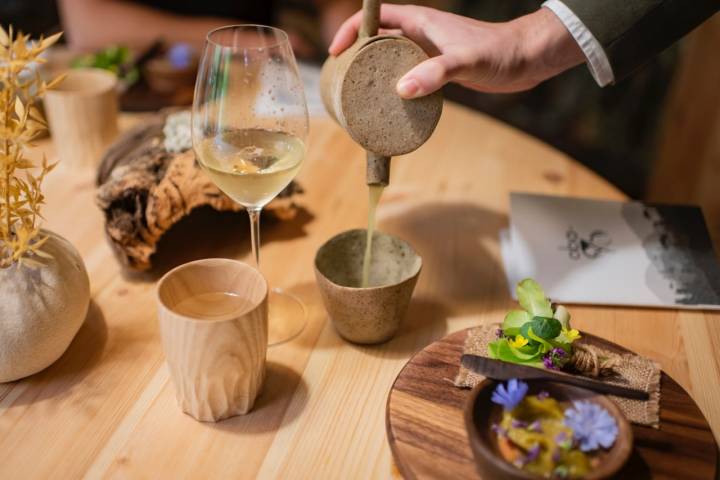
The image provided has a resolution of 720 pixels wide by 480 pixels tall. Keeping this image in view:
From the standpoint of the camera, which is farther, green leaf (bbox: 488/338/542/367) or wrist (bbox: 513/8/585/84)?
wrist (bbox: 513/8/585/84)

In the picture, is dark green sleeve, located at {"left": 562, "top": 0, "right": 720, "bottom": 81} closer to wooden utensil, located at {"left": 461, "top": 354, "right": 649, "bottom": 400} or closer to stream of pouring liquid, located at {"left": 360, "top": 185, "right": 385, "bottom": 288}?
stream of pouring liquid, located at {"left": 360, "top": 185, "right": 385, "bottom": 288}

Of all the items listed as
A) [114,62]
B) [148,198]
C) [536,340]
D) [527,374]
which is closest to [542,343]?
[536,340]

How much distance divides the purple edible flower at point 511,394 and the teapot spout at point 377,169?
371mm

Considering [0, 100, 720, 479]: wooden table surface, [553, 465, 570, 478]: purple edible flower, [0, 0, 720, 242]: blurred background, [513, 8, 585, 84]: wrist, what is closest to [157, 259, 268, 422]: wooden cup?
[0, 100, 720, 479]: wooden table surface

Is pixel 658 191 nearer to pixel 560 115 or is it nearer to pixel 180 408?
pixel 560 115

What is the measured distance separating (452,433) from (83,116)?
956 millimetres

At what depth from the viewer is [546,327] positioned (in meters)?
0.80

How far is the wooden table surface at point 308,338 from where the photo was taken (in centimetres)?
76

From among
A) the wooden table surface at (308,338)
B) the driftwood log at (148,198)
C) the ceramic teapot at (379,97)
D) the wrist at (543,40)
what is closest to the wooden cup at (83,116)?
the wooden table surface at (308,338)

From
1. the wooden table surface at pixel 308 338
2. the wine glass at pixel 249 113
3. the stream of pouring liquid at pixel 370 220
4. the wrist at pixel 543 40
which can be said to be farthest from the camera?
the wrist at pixel 543 40

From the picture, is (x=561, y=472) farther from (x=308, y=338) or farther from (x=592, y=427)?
(x=308, y=338)

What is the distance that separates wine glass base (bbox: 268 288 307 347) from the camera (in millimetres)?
960

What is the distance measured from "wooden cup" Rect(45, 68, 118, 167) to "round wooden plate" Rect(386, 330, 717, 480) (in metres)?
0.84

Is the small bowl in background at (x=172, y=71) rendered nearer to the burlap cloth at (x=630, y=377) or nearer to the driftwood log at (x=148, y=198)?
the driftwood log at (x=148, y=198)
